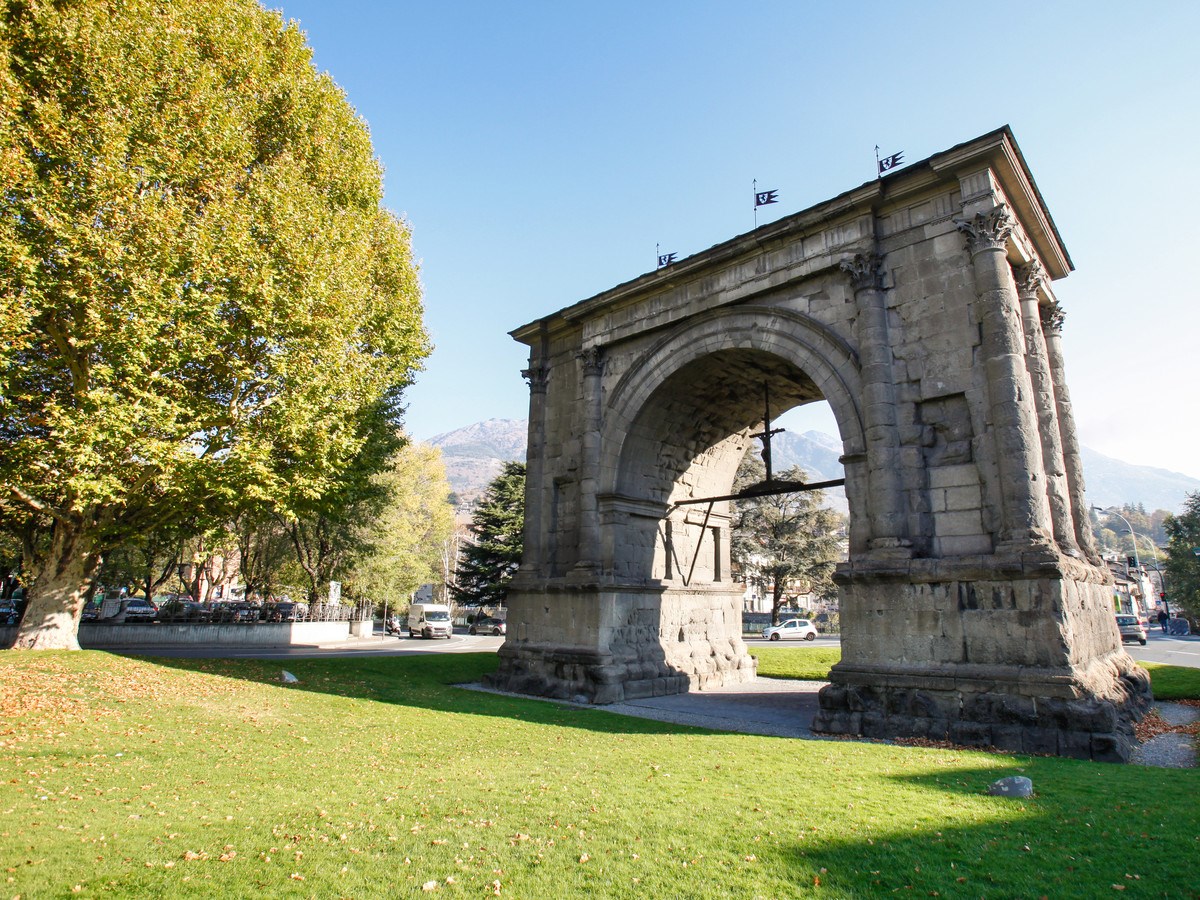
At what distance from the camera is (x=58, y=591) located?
1412 cm

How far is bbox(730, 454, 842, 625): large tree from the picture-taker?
41.5 metres

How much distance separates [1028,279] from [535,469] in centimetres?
1118

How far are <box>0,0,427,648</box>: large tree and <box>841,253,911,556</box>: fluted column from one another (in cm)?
1000

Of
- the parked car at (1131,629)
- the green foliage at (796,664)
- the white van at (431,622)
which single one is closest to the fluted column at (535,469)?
the green foliage at (796,664)

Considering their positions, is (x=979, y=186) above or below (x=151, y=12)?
below

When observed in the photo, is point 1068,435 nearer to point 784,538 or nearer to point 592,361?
point 592,361

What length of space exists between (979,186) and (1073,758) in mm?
8615

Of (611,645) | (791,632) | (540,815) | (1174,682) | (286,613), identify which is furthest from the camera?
(791,632)

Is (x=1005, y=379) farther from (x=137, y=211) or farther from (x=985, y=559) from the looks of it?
(x=137, y=211)

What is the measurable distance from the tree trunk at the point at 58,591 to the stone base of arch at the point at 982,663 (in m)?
14.7

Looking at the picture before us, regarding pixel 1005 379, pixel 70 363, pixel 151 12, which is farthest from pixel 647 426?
pixel 151 12

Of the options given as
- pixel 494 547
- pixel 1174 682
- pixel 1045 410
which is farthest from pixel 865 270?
pixel 494 547

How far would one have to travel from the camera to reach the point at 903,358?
1184cm

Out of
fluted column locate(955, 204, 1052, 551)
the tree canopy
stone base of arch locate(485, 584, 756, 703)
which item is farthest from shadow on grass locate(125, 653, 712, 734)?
the tree canopy
